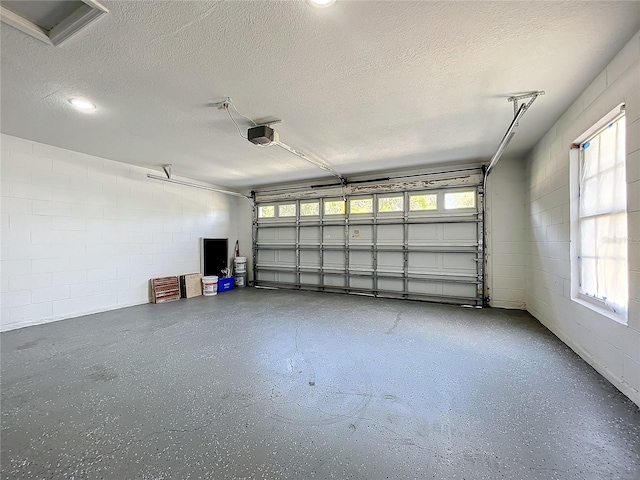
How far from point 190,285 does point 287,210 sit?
2.91 meters

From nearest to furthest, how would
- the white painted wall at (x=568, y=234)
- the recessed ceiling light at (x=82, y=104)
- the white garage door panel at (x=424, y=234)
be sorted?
1. the white painted wall at (x=568, y=234)
2. the recessed ceiling light at (x=82, y=104)
3. the white garage door panel at (x=424, y=234)

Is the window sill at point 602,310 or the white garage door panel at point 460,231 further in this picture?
the white garage door panel at point 460,231

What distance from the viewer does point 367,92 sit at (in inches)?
100

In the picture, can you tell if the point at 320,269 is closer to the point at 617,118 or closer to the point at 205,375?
the point at 205,375

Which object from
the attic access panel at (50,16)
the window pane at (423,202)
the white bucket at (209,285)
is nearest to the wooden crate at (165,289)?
the white bucket at (209,285)

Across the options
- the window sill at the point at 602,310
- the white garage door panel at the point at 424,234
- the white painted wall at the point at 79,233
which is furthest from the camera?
the white garage door panel at the point at 424,234

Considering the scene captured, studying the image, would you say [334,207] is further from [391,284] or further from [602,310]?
[602,310]

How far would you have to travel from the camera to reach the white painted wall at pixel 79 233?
3.61m

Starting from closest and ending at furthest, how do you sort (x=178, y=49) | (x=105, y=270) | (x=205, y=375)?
(x=178, y=49) < (x=205, y=375) < (x=105, y=270)

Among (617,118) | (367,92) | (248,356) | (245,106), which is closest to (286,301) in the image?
(248,356)

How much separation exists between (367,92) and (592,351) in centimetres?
325

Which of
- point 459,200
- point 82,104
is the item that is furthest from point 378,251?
point 82,104

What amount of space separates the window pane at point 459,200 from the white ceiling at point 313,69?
4.43 ft

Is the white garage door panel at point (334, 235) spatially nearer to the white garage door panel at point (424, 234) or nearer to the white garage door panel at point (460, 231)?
the white garage door panel at point (424, 234)
